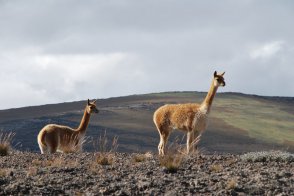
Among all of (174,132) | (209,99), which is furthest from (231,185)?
(174,132)

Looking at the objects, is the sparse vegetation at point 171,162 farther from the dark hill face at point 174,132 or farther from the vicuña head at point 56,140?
the dark hill face at point 174,132

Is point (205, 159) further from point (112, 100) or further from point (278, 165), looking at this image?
point (112, 100)

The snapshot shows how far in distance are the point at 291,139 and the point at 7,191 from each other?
1784 inches

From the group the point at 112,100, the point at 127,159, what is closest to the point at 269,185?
the point at 127,159

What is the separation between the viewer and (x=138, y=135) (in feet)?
180

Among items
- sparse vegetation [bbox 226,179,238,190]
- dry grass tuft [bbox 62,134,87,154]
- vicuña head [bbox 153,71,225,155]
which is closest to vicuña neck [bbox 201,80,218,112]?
vicuña head [bbox 153,71,225,155]

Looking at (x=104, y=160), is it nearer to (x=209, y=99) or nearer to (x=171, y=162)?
(x=171, y=162)

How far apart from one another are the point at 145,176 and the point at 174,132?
41990 mm

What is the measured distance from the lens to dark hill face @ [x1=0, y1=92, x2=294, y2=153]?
5062 cm

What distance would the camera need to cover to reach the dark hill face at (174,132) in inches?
1993

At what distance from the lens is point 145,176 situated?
12.2 m

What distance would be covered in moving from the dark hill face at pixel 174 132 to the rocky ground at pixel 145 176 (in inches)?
1110

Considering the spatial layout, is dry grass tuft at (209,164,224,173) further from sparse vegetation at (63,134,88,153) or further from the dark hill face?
the dark hill face

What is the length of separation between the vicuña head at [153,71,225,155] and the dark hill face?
2494 centimetres
